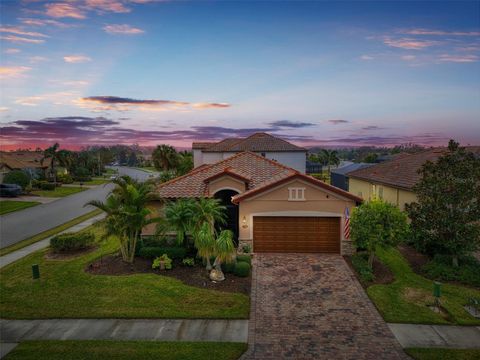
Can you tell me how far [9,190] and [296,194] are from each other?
43108 mm

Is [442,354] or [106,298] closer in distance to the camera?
[442,354]

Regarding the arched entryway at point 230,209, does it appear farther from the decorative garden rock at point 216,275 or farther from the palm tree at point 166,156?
the palm tree at point 166,156

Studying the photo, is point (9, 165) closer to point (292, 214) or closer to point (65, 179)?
point (65, 179)

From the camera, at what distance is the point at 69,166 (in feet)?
222

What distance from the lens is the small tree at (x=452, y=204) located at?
14.6 m

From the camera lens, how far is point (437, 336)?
985cm

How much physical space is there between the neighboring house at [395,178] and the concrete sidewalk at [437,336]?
10480 mm

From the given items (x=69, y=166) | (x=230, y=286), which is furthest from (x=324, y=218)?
(x=69, y=166)

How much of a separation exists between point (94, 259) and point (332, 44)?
21.9 m

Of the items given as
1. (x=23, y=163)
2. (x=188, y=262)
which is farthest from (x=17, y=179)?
(x=188, y=262)

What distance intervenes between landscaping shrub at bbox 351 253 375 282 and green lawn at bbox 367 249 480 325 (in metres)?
0.67

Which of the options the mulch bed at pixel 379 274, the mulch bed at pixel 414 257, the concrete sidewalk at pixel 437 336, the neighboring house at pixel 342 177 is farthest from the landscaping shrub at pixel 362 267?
the neighboring house at pixel 342 177

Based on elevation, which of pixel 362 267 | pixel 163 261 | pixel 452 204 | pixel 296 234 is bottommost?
pixel 362 267

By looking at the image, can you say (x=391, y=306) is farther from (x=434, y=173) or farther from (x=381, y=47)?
(x=381, y=47)
